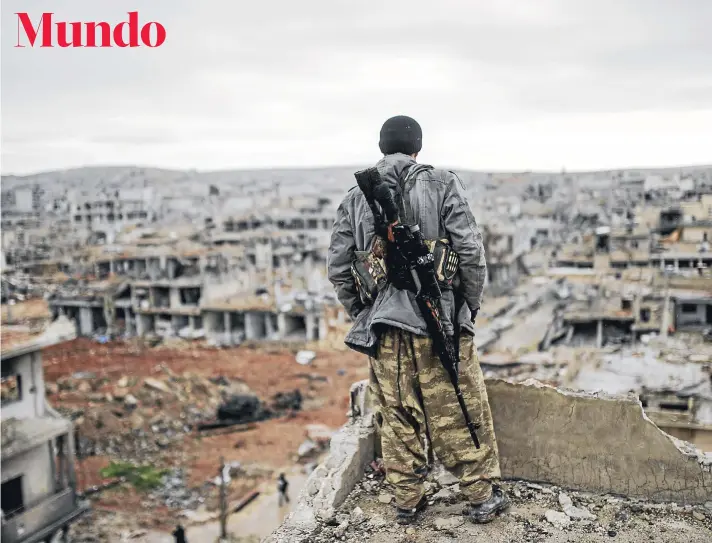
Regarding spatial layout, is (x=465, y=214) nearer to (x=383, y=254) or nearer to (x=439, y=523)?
(x=383, y=254)

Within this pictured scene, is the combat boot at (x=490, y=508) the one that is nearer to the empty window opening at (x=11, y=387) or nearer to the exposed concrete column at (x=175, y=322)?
the empty window opening at (x=11, y=387)

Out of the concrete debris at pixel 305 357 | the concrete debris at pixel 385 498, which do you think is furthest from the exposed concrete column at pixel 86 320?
the concrete debris at pixel 385 498

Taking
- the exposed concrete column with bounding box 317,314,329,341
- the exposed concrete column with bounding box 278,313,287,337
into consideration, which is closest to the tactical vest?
the exposed concrete column with bounding box 317,314,329,341

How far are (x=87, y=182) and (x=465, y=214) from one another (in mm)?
157702

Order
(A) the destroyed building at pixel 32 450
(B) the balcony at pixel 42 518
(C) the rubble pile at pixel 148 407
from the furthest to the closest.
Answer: (C) the rubble pile at pixel 148 407 → (A) the destroyed building at pixel 32 450 → (B) the balcony at pixel 42 518

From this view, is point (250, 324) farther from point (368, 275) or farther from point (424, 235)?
point (424, 235)

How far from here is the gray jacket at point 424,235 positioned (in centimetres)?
344

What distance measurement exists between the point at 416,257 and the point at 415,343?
18.7 inches

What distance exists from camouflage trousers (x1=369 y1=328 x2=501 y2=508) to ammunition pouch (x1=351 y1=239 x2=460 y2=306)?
10.1 inches

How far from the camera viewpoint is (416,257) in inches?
134

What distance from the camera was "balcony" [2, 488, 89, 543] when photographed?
1188cm

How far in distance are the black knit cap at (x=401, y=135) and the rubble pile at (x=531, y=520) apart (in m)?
1.98

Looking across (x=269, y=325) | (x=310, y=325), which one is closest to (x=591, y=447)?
(x=310, y=325)

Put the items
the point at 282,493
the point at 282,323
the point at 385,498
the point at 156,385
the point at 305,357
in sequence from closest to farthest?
the point at 385,498, the point at 282,493, the point at 156,385, the point at 305,357, the point at 282,323
